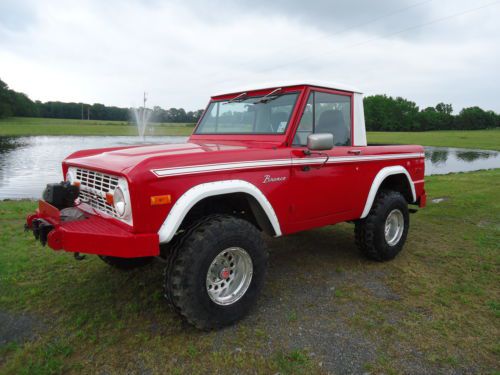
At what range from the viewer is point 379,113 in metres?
72.5

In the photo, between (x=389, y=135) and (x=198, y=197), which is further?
(x=389, y=135)

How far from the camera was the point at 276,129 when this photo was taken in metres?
3.90

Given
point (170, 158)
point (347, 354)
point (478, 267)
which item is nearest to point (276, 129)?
point (170, 158)

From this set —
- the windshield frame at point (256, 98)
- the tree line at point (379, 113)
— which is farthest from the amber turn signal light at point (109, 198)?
the tree line at point (379, 113)

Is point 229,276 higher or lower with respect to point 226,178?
lower

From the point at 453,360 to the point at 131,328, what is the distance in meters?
2.60

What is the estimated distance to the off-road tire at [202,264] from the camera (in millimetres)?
2881

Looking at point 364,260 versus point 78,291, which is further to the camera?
point 364,260

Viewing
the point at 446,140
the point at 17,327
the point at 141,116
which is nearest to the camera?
the point at 17,327

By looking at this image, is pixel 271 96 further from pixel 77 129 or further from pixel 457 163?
pixel 77 129

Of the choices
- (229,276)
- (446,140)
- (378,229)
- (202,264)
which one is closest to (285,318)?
(229,276)

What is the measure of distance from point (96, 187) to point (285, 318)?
2053mm

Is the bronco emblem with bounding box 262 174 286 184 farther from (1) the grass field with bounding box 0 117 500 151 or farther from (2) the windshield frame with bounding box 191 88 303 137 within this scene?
(1) the grass field with bounding box 0 117 500 151

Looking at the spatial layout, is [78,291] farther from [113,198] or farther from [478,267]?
[478,267]
